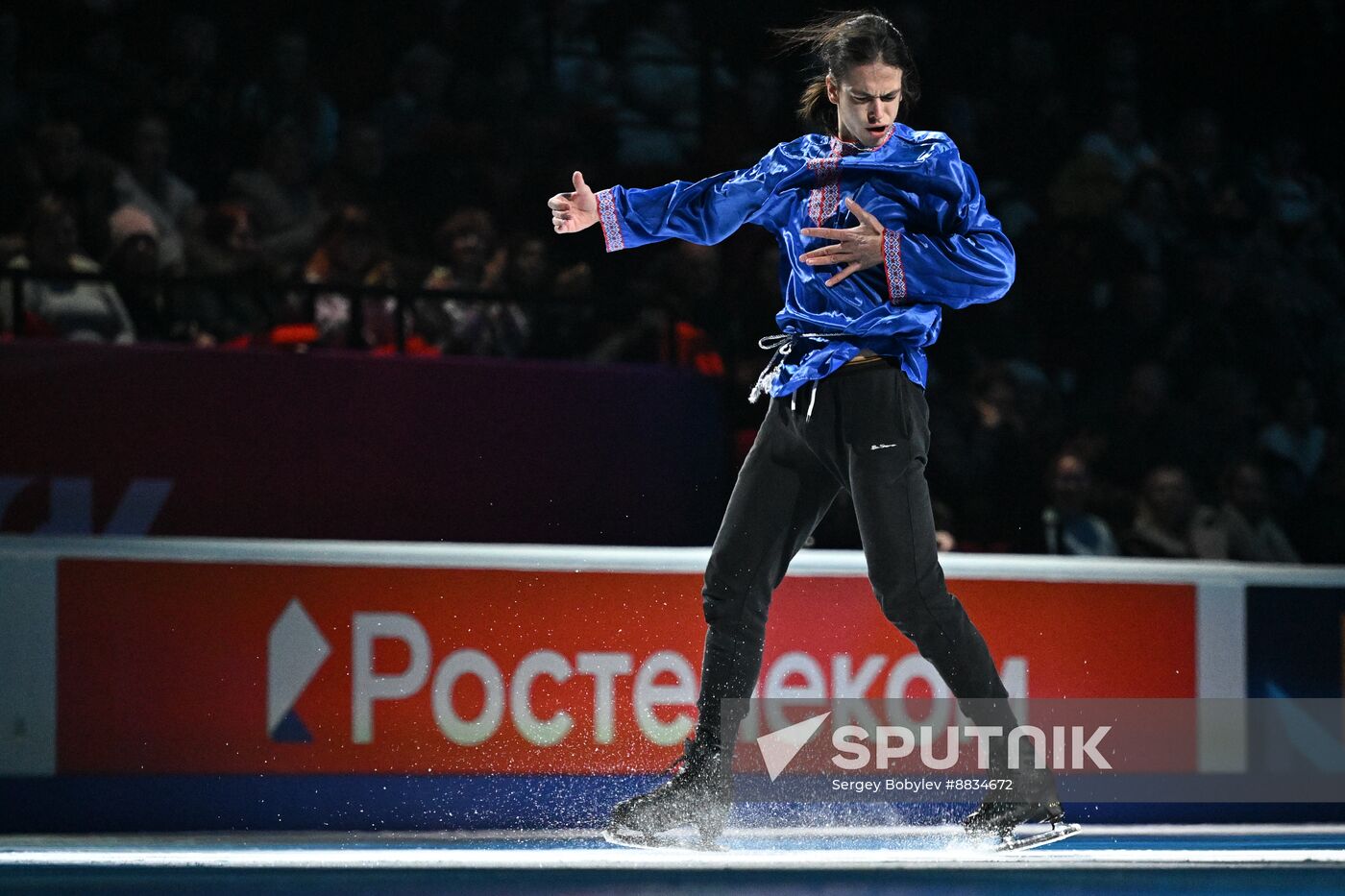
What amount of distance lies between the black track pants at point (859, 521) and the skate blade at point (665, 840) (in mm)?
252

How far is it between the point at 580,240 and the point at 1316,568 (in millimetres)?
3812

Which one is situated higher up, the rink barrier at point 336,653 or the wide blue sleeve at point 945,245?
the wide blue sleeve at point 945,245

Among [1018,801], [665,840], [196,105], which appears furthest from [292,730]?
[196,105]

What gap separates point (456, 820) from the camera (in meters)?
4.54

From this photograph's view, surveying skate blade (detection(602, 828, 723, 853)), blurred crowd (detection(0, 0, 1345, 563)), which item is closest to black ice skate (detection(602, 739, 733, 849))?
skate blade (detection(602, 828, 723, 853))

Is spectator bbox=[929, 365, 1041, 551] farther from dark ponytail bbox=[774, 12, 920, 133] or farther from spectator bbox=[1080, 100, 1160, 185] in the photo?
dark ponytail bbox=[774, 12, 920, 133]

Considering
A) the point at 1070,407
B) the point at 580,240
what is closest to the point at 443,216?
the point at 580,240

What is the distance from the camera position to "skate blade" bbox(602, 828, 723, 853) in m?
3.84

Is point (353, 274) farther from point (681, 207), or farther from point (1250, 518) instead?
point (1250, 518)

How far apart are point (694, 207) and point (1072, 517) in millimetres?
3512

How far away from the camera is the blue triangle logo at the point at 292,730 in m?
4.49

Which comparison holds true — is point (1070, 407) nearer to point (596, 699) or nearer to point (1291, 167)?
point (1291, 167)

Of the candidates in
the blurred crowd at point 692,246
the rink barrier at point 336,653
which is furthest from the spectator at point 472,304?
the rink barrier at point 336,653

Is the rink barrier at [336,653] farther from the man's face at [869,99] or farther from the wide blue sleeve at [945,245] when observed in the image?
the man's face at [869,99]
